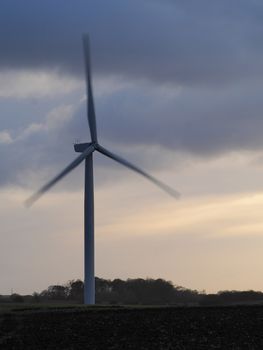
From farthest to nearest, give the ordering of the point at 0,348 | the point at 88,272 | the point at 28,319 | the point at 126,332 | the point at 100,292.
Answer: the point at 100,292 → the point at 88,272 → the point at 28,319 → the point at 126,332 → the point at 0,348

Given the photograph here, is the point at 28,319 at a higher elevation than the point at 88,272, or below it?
below

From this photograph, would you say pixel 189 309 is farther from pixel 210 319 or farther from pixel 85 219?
pixel 85 219

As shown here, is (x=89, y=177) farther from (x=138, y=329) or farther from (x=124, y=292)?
(x=124, y=292)

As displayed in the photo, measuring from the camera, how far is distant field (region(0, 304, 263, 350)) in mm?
46719

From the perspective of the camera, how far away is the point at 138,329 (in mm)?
51500

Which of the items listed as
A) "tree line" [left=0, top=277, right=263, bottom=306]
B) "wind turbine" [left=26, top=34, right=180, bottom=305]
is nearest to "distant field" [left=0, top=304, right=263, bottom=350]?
"wind turbine" [left=26, top=34, right=180, bottom=305]

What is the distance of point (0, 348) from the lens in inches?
1826

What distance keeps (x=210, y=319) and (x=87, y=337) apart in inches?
409

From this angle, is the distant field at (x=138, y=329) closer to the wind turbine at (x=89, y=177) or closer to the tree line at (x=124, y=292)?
the wind turbine at (x=89, y=177)

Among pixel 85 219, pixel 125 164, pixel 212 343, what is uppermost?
pixel 125 164

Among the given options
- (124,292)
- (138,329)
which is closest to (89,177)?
(138,329)

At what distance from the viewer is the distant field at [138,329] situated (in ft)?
153

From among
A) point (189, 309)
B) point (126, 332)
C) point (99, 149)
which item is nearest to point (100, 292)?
point (99, 149)

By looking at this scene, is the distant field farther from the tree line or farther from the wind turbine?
the tree line
